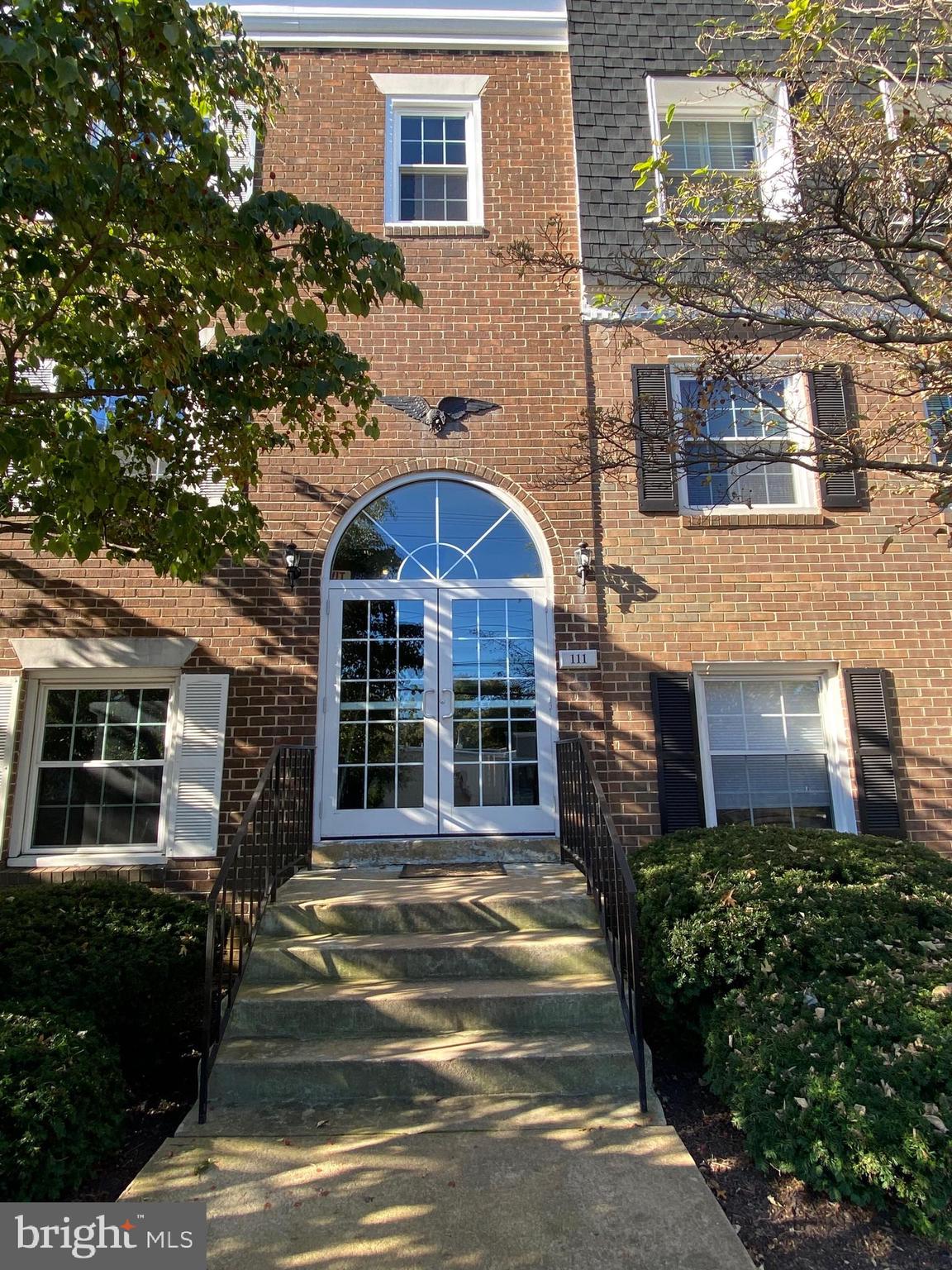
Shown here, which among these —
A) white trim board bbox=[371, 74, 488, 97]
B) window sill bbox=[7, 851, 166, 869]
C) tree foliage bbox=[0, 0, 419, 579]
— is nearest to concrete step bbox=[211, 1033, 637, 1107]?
window sill bbox=[7, 851, 166, 869]

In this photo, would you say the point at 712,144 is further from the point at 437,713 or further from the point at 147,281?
the point at 147,281

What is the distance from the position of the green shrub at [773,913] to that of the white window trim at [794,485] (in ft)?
9.40

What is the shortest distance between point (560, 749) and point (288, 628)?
231 cm

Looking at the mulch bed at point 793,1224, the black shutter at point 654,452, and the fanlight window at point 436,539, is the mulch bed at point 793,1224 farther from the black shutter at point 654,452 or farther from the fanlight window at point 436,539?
the black shutter at point 654,452

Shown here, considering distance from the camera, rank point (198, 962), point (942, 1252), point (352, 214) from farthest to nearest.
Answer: point (352, 214) < point (198, 962) < point (942, 1252)

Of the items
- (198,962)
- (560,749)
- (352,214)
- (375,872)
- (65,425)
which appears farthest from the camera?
(352,214)

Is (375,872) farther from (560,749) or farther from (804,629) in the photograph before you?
(804,629)

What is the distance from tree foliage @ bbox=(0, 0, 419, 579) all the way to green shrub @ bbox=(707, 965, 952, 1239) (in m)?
3.59

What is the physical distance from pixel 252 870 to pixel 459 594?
2730mm

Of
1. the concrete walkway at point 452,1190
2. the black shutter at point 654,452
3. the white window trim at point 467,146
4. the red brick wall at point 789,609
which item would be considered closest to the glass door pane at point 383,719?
the red brick wall at point 789,609

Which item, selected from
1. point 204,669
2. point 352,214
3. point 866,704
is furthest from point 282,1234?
point 352,214

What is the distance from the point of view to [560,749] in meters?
5.77

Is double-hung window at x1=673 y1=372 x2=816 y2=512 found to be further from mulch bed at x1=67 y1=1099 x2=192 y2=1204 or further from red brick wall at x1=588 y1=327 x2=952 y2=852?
mulch bed at x1=67 y1=1099 x2=192 y2=1204

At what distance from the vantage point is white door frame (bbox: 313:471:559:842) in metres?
5.91
